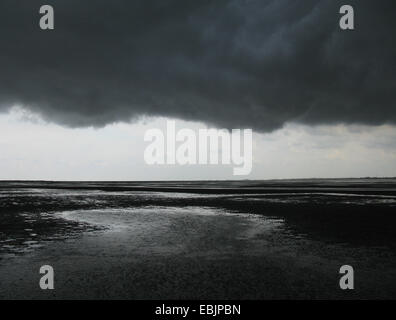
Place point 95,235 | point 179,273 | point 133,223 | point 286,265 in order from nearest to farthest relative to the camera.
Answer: point 179,273 → point 286,265 → point 95,235 → point 133,223

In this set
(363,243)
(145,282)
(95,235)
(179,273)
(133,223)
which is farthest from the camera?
(133,223)

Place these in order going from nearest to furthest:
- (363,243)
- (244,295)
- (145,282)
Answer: (244,295) → (145,282) → (363,243)

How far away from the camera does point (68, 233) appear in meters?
17.8

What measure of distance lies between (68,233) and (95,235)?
4.87 feet

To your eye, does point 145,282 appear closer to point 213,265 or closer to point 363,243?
point 213,265

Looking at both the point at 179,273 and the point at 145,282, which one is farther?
the point at 179,273
